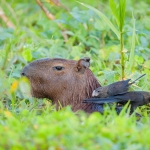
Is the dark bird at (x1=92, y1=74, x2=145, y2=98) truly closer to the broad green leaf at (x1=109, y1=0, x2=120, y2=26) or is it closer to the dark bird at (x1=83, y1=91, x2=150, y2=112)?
the dark bird at (x1=83, y1=91, x2=150, y2=112)

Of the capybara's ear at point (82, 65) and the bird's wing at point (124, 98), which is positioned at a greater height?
the capybara's ear at point (82, 65)

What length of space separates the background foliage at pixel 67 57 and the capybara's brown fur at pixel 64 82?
0.15 meters

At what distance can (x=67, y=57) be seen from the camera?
723 cm

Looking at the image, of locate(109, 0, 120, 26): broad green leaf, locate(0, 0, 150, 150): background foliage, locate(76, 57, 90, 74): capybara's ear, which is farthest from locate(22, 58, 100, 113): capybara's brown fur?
locate(109, 0, 120, 26): broad green leaf

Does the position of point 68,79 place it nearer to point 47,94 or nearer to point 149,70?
point 47,94

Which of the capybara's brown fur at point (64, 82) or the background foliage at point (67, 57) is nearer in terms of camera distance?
the background foliage at point (67, 57)

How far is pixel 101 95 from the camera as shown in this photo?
571 cm

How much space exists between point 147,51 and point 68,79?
5.05ft

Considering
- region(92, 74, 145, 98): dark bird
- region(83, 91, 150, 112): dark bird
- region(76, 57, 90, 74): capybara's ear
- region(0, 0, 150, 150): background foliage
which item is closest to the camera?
region(0, 0, 150, 150): background foliage

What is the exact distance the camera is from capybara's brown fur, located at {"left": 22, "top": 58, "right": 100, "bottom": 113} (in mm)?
5867

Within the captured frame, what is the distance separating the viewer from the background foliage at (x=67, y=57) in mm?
4308

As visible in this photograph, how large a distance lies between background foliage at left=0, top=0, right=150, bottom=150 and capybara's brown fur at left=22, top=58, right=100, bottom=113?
0.48ft

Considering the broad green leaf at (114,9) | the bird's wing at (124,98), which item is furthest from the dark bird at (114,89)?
the broad green leaf at (114,9)

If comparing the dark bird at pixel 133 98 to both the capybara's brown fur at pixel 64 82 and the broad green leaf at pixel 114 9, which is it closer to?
the capybara's brown fur at pixel 64 82
